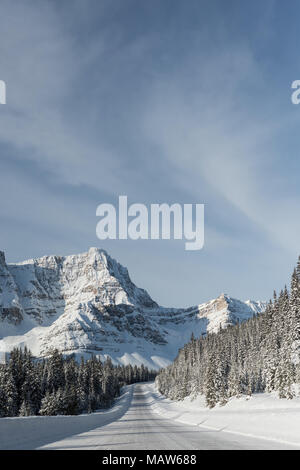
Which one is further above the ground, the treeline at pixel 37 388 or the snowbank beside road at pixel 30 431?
the snowbank beside road at pixel 30 431

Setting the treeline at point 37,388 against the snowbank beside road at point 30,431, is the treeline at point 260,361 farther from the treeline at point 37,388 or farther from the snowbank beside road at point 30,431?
the snowbank beside road at point 30,431

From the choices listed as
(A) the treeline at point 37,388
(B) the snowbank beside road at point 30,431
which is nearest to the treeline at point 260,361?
(A) the treeline at point 37,388

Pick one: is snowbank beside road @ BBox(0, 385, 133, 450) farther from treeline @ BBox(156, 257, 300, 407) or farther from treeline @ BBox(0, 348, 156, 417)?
treeline @ BBox(0, 348, 156, 417)

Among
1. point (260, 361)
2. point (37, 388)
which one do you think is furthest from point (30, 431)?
point (260, 361)

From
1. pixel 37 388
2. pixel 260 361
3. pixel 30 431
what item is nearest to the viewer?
pixel 30 431

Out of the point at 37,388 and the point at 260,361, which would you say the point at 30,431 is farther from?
the point at 260,361

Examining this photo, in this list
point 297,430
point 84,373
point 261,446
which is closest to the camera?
point 261,446

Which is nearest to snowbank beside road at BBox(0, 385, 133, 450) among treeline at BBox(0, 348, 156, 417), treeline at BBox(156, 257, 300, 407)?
treeline at BBox(156, 257, 300, 407)

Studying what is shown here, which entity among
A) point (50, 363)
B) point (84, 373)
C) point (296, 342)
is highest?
point (296, 342)

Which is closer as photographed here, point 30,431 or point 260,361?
point 30,431

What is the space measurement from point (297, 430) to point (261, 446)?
3.18 meters
